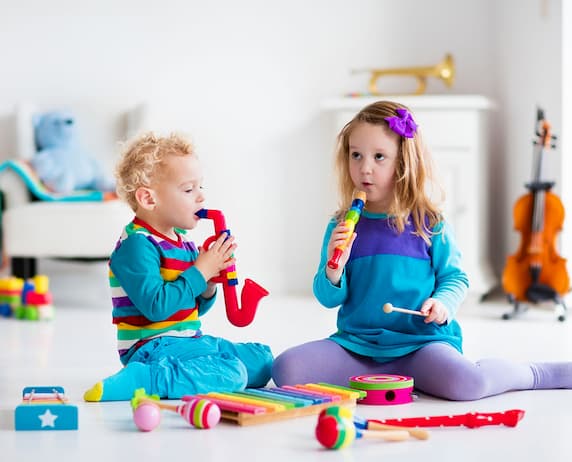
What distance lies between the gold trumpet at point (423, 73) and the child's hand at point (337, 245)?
2009mm

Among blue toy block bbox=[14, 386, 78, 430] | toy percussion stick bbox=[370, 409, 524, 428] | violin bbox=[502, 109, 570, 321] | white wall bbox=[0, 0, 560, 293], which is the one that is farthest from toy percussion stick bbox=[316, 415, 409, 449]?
white wall bbox=[0, 0, 560, 293]

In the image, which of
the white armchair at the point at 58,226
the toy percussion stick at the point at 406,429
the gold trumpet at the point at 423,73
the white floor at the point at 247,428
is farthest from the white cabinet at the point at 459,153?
the toy percussion stick at the point at 406,429

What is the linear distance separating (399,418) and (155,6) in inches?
112

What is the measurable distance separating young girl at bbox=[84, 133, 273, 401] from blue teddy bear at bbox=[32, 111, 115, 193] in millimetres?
1774

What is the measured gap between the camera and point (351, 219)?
191 centimetres

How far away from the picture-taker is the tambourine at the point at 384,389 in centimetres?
182

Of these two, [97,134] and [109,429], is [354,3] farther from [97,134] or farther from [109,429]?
[109,429]

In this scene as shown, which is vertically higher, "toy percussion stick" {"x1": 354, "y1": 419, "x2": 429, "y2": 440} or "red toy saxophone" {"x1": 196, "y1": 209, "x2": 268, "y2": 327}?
"red toy saxophone" {"x1": 196, "y1": 209, "x2": 268, "y2": 327}

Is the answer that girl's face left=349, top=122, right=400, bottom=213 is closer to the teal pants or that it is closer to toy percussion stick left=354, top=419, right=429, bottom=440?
the teal pants

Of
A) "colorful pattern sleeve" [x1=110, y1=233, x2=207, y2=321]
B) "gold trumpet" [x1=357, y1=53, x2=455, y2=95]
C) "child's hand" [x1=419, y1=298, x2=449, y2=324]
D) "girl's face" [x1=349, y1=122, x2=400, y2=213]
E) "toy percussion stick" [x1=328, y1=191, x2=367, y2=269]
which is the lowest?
"child's hand" [x1=419, y1=298, x2=449, y2=324]

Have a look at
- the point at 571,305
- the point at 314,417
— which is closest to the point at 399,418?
the point at 314,417

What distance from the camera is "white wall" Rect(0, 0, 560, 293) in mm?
4109

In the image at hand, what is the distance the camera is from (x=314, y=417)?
1.70m

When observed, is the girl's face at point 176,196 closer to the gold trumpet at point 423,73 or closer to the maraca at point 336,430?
the maraca at point 336,430
